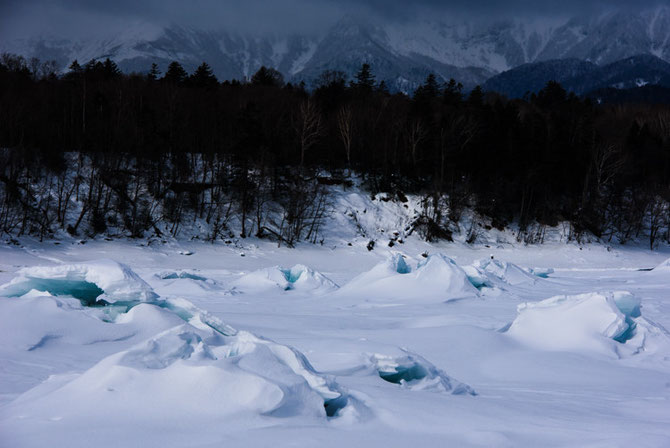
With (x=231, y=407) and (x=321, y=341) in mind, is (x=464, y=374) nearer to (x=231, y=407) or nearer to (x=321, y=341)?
(x=321, y=341)

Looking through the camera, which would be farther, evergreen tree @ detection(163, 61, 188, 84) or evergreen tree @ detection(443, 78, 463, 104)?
evergreen tree @ detection(443, 78, 463, 104)

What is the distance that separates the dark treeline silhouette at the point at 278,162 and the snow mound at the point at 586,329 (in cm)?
2524

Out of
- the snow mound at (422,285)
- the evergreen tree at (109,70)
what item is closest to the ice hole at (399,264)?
the snow mound at (422,285)

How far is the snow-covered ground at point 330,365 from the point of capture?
3604 millimetres

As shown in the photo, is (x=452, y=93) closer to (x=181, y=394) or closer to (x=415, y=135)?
(x=415, y=135)

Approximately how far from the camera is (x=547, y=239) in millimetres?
36812

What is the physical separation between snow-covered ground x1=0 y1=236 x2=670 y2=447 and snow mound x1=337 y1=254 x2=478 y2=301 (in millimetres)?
75

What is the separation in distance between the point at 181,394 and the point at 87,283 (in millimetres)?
9132

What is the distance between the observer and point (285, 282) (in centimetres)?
1623

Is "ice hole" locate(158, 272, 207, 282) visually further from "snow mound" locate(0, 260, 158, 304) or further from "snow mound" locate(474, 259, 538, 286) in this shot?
"snow mound" locate(474, 259, 538, 286)

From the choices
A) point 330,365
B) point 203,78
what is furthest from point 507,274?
point 203,78

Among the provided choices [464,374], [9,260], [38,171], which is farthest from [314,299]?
[38,171]

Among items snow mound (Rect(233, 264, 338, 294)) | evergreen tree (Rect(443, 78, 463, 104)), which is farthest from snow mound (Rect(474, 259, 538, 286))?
evergreen tree (Rect(443, 78, 463, 104))

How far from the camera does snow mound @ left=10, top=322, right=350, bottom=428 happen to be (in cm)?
358
